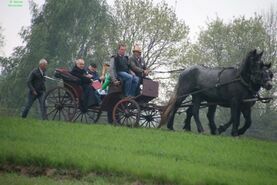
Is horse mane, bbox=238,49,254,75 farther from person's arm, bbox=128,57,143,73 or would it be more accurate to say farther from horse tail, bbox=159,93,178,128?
person's arm, bbox=128,57,143,73

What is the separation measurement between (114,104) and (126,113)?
799mm

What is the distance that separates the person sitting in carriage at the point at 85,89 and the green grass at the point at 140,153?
2.12 m

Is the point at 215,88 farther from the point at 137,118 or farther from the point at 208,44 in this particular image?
the point at 208,44

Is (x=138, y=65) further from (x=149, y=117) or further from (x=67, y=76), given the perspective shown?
(x=67, y=76)

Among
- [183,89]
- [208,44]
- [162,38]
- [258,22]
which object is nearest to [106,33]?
[162,38]

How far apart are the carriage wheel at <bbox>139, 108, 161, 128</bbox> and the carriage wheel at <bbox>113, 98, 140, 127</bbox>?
0.71 m

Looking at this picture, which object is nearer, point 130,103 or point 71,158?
point 71,158

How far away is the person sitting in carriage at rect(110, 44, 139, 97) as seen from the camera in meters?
14.4

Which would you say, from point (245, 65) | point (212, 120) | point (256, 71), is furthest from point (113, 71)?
point (256, 71)

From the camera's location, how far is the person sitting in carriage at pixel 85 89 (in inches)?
587

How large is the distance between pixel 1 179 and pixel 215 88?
329 inches

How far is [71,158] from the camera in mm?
8664

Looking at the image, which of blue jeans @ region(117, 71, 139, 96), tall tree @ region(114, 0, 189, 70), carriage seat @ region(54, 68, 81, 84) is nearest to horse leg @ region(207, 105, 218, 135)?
blue jeans @ region(117, 71, 139, 96)

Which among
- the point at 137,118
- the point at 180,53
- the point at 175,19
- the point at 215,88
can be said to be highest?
the point at 175,19
